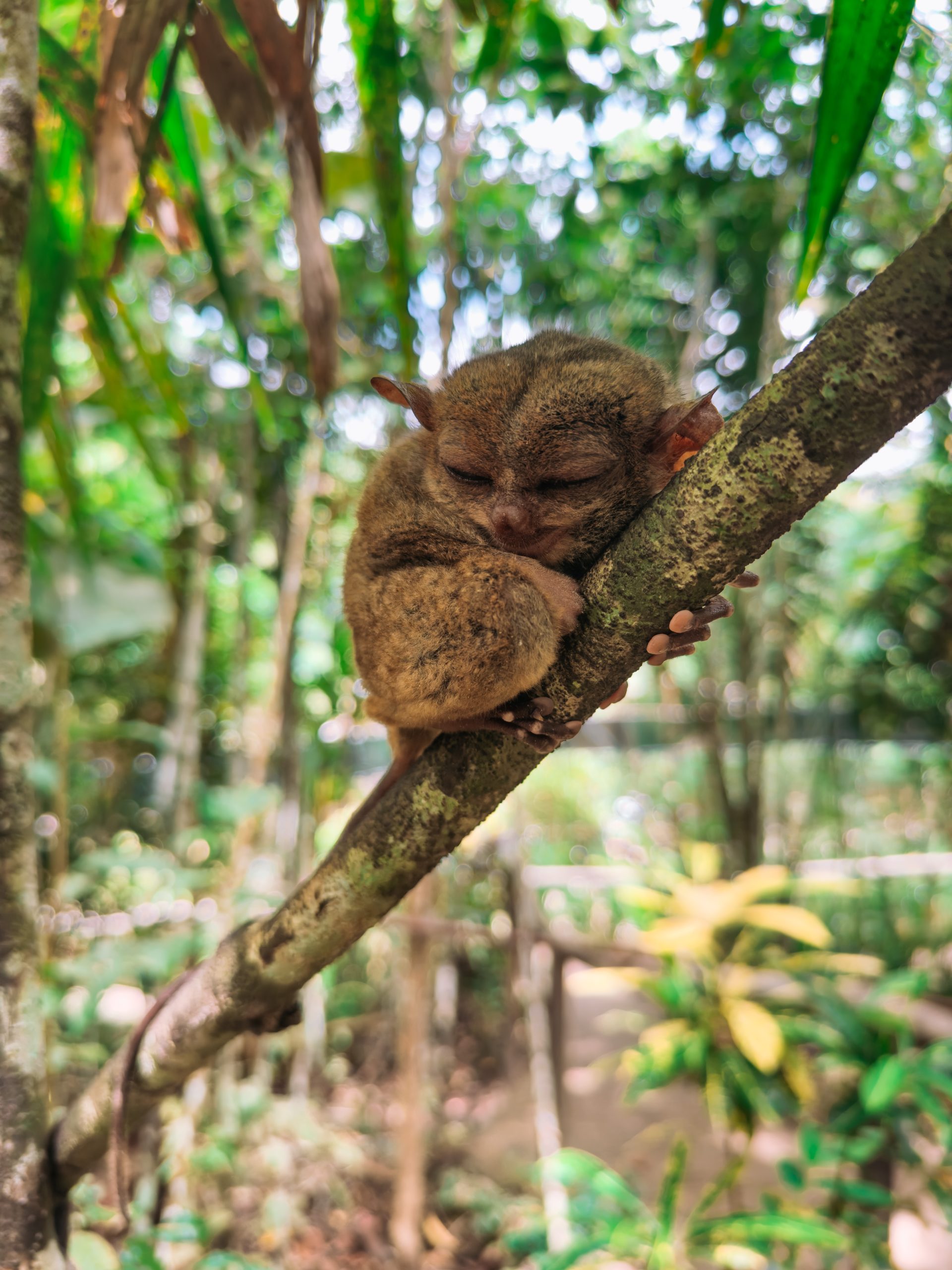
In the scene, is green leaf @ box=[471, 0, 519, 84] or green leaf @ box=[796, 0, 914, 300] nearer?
green leaf @ box=[796, 0, 914, 300]

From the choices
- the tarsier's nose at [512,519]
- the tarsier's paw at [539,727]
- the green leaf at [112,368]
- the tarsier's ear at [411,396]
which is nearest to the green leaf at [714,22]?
the tarsier's ear at [411,396]

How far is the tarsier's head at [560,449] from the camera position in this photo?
54.0 inches

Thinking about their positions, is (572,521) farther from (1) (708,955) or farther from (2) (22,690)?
(1) (708,955)

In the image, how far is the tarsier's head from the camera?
137cm

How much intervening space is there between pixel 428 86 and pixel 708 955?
4.19m

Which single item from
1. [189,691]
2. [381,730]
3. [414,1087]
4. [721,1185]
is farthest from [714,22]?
[381,730]

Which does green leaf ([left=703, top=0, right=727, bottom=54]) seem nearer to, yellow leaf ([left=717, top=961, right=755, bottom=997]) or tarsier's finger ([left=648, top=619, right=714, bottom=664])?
tarsier's finger ([left=648, top=619, right=714, bottom=664])

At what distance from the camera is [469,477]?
58.4 inches

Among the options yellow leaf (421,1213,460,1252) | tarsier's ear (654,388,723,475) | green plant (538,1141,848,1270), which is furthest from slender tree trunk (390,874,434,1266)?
tarsier's ear (654,388,723,475)

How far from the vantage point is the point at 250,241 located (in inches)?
185

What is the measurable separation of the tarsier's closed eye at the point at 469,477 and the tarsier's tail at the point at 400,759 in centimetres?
45

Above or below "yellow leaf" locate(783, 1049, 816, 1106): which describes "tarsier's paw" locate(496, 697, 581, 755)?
above

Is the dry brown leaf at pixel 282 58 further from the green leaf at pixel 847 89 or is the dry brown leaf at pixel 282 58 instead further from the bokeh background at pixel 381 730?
the green leaf at pixel 847 89

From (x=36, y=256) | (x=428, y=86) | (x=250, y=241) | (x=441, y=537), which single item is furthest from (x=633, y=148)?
(x=441, y=537)
